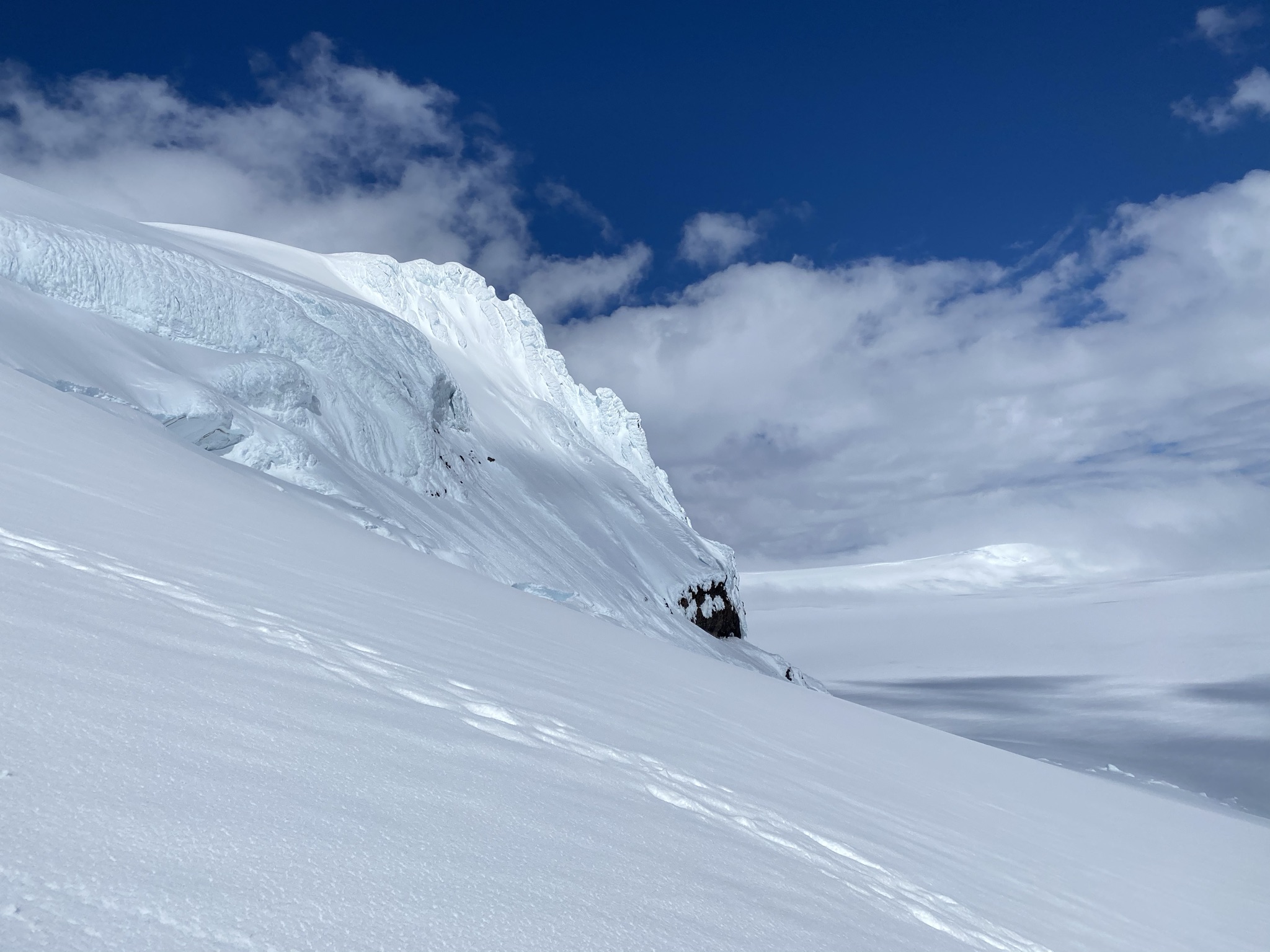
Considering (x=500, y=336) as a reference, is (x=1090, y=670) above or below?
below

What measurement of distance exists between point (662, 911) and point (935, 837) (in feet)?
→ 9.56

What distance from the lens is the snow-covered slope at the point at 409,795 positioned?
129 centimetres

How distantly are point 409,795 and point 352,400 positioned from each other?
79.4ft

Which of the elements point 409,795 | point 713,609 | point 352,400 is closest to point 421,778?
point 409,795

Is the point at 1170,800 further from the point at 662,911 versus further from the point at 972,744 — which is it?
the point at 662,911

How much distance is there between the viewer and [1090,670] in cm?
6219

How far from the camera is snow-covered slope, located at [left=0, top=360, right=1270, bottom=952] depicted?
1291mm

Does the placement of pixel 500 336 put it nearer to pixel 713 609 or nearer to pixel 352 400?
pixel 713 609

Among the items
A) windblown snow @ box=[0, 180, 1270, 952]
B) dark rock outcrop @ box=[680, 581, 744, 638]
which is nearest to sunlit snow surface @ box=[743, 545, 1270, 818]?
dark rock outcrop @ box=[680, 581, 744, 638]

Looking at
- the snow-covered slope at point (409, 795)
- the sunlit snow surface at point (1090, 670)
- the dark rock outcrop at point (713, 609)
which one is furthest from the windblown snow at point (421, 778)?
the dark rock outcrop at point (713, 609)

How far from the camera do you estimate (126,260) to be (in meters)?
18.7

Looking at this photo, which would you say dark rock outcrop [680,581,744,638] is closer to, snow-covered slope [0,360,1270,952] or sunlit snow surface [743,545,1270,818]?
sunlit snow surface [743,545,1270,818]

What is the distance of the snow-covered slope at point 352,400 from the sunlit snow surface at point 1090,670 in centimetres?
1281

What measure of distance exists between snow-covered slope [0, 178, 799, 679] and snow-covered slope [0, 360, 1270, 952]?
7.21 metres
